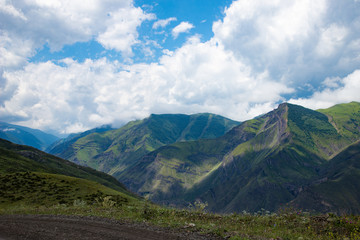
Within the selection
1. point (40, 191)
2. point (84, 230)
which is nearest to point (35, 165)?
point (40, 191)

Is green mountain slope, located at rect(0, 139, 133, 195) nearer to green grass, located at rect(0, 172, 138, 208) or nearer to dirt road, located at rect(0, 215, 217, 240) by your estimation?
green grass, located at rect(0, 172, 138, 208)

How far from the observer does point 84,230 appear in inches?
600

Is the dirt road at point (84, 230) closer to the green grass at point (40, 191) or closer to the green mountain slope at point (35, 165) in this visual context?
the green grass at point (40, 191)

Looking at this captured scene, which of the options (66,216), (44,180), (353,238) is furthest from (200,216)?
(44,180)

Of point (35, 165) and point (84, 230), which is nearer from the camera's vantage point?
point (84, 230)

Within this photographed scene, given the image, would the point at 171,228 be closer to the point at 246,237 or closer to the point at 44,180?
the point at 246,237

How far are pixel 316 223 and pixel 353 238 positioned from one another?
2677 millimetres

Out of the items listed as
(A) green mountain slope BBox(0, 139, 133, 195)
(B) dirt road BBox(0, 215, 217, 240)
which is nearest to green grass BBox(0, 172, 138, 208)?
(B) dirt road BBox(0, 215, 217, 240)

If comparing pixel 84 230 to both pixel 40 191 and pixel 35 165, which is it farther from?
pixel 35 165

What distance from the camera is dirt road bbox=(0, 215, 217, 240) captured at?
1364cm

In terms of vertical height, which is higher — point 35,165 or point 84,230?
point 35,165

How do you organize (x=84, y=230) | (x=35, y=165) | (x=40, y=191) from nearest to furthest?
(x=84, y=230)
(x=40, y=191)
(x=35, y=165)

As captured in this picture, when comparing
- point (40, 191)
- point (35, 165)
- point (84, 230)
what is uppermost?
point (35, 165)

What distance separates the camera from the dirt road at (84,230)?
537 inches
